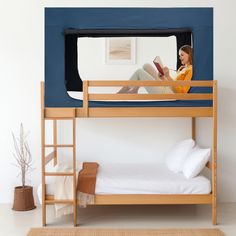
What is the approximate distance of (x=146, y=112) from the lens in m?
4.16

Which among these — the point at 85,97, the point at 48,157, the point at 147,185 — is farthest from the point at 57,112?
the point at 147,185

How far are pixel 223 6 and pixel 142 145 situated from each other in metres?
1.82

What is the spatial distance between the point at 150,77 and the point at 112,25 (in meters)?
0.61

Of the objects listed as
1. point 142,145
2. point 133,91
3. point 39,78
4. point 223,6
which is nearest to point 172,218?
point 142,145

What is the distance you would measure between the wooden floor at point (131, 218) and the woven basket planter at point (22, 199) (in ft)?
0.23

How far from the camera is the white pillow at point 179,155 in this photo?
4562mm

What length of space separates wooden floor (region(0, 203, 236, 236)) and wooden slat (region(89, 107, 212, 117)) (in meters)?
1.03

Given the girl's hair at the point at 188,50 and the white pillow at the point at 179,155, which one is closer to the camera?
the girl's hair at the point at 188,50

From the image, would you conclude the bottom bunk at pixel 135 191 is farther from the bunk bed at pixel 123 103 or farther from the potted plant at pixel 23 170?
the potted plant at pixel 23 170

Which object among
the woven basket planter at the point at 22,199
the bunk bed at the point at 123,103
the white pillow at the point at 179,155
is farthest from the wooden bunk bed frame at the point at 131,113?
the woven basket planter at the point at 22,199

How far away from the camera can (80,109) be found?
414 cm

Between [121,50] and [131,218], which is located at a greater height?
[121,50]

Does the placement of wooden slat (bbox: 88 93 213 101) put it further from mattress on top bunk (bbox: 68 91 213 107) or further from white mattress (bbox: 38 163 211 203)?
white mattress (bbox: 38 163 211 203)

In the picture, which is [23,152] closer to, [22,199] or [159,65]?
[22,199]
